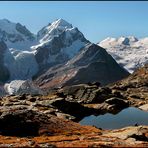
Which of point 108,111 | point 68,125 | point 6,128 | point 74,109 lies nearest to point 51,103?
point 74,109

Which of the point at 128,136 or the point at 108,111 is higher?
the point at 128,136

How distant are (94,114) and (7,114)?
85.5m

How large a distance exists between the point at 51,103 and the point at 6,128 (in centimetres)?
7721

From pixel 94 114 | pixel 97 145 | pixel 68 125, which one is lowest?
pixel 94 114

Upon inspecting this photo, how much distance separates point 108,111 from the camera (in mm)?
186250

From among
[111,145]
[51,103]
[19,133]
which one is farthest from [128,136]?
[51,103]

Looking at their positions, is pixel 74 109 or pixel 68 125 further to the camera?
pixel 74 109

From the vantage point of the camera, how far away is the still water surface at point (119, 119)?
5886 inches

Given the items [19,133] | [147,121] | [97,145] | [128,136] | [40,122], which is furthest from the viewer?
[147,121]

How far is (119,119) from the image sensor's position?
162125mm

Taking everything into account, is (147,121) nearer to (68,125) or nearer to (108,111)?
(108,111)

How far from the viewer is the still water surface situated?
150 m

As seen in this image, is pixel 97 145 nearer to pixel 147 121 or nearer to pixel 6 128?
pixel 6 128

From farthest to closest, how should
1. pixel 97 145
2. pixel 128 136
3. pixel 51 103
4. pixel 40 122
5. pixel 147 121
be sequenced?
pixel 51 103, pixel 147 121, pixel 40 122, pixel 128 136, pixel 97 145
